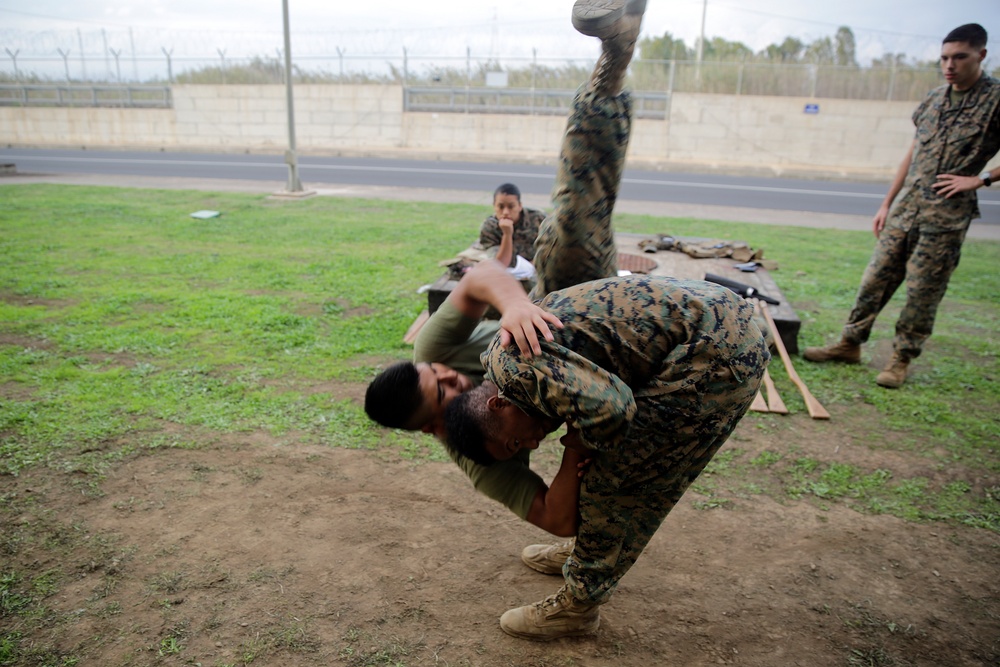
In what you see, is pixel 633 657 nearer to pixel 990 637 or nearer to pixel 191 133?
pixel 990 637

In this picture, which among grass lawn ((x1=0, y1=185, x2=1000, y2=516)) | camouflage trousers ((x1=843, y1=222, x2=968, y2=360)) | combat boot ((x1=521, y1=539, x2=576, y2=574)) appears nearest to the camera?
combat boot ((x1=521, y1=539, x2=576, y2=574))

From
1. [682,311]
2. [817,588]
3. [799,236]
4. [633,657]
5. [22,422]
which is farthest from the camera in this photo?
[799,236]

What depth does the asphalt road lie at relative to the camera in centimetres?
1287

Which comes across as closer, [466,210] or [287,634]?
[287,634]

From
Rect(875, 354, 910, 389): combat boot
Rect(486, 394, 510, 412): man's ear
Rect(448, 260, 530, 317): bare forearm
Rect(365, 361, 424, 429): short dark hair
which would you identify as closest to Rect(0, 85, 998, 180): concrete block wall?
Rect(875, 354, 910, 389): combat boot

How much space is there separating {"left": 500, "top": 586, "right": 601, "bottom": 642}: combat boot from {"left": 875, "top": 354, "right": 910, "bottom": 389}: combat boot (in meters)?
3.26

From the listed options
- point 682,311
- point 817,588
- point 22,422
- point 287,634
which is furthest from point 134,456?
point 817,588

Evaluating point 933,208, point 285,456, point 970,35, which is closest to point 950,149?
point 933,208

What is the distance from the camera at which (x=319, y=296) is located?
624 centimetres

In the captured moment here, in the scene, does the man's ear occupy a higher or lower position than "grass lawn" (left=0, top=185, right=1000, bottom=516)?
higher

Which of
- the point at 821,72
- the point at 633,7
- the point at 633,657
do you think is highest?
the point at 821,72

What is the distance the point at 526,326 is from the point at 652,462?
0.62 meters

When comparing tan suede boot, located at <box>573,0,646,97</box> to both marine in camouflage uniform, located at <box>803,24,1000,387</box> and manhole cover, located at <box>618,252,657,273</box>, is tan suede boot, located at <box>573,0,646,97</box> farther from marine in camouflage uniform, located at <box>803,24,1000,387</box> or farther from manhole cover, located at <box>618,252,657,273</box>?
manhole cover, located at <box>618,252,657,273</box>

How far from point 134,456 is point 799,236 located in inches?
368
